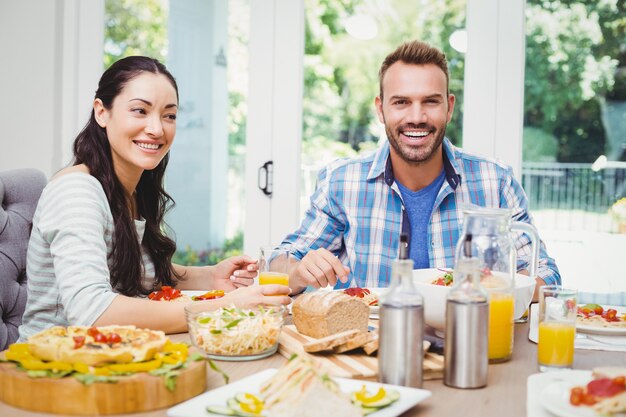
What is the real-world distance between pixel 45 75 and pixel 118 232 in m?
2.11

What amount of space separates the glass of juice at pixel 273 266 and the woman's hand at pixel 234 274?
387 millimetres

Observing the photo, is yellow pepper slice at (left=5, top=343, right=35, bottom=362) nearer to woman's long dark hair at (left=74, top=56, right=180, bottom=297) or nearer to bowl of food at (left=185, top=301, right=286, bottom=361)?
bowl of food at (left=185, top=301, right=286, bottom=361)

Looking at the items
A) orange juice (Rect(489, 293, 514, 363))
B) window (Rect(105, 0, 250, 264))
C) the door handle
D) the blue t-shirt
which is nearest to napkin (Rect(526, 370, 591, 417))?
orange juice (Rect(489, 293, 514, 363))

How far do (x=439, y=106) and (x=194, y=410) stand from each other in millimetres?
1734

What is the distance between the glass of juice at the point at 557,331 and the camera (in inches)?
51.4

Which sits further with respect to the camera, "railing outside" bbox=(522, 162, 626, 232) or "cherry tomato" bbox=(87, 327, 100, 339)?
"railing outside" bbox=(522, 162, 626, 232)

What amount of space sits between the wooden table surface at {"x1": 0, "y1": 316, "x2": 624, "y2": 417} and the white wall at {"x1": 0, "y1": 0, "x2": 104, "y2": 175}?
2.44 m

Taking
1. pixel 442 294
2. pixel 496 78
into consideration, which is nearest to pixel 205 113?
pixel 496 78

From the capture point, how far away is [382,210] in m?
2.56

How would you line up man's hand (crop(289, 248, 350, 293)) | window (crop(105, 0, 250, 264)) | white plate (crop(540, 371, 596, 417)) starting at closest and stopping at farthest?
white plate (crop(540, 371, 596, 417)) → man's hand (crop(289, 248, 350, 293)) → window (crop(105, 0, 250, 264))

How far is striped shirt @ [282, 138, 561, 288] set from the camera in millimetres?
2506

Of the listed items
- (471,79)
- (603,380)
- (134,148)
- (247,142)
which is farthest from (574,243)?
(603,380)

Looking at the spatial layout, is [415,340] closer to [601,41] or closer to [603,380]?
[603,380]

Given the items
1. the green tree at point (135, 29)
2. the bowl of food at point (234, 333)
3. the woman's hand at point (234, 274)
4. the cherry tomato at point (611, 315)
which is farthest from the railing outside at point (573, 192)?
the bowl of food at point (234, 333)
